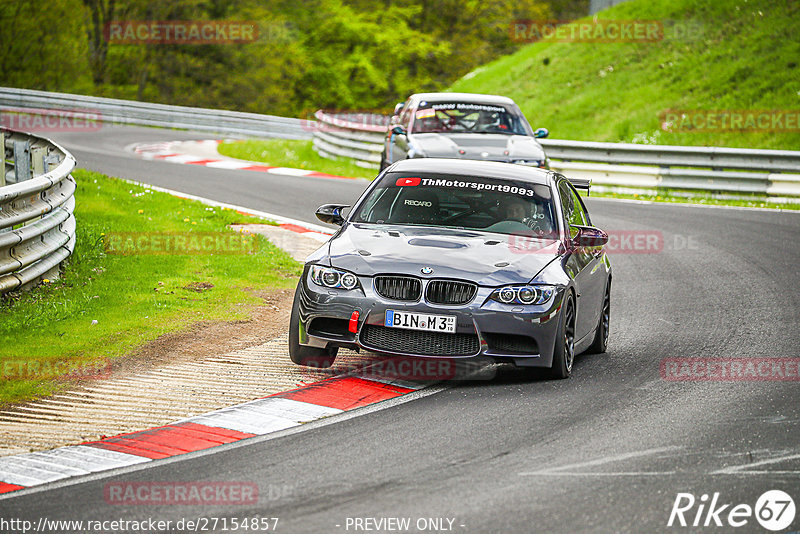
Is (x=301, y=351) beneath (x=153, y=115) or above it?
above

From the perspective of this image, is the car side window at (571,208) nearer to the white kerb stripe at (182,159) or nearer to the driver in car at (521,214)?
the driver in car at (521,214)

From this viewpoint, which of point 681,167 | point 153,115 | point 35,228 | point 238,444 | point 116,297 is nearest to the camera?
point 238,444

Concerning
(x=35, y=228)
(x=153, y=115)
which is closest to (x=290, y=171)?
(x=153, y=115)

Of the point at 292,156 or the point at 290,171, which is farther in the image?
the point at 292,156

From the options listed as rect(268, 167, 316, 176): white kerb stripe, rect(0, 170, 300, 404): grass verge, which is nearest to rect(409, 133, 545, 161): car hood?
rect(0, 170, 300, 404): grass verge

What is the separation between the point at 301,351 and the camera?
8180mm

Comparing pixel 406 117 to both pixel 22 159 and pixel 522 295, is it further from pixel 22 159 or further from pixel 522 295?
pixel 522 295

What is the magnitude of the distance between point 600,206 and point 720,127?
923 cm

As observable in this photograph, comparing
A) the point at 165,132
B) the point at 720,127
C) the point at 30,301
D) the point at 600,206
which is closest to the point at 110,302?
the point at 30,301

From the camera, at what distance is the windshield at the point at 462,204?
885cm

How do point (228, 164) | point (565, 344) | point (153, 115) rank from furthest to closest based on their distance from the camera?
point (153, 115), point (228, 164), point (565, 344)

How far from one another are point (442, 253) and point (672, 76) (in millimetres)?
25131

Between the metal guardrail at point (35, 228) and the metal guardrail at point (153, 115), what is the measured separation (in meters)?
24.2

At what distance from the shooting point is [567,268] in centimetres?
833
